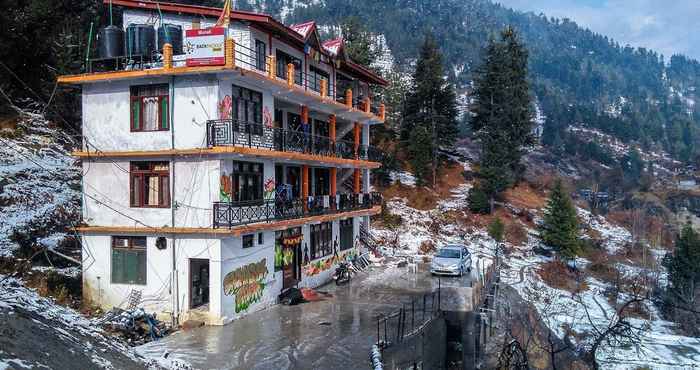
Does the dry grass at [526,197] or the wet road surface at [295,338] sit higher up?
the dry grass at [526,197]

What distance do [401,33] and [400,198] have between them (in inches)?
6110

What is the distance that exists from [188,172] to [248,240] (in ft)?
11.3

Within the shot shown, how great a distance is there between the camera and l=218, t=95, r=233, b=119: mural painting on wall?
19.1 metres

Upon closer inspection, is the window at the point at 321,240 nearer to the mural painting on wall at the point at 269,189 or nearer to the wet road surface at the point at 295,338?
the wet road surface at the point at 295,338

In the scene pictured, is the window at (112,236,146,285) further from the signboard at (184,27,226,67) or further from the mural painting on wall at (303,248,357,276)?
the mural painting on wall at (303,248,357,276)

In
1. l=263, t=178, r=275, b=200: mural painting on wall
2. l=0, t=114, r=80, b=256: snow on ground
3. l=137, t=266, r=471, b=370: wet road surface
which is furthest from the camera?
l=0, t=114, r=80, b=256: snow on ground

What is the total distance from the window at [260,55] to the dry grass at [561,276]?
2826 cm

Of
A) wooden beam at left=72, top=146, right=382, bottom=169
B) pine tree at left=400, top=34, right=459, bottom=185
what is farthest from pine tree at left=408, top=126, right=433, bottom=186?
wooden beam at left=72, top=146, right=382, bottom=169

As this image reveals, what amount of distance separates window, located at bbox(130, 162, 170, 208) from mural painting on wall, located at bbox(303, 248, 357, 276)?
26.6 ft

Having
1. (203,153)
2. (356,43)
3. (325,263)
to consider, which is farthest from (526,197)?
(203,153)

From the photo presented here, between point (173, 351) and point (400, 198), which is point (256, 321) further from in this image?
point (400, 198)

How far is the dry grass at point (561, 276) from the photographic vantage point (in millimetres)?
40438

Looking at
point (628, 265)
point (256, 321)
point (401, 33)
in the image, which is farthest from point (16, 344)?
point (401, 33)

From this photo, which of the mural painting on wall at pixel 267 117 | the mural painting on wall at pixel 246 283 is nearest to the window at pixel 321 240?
the mural painting on wall at pixel 246 283
